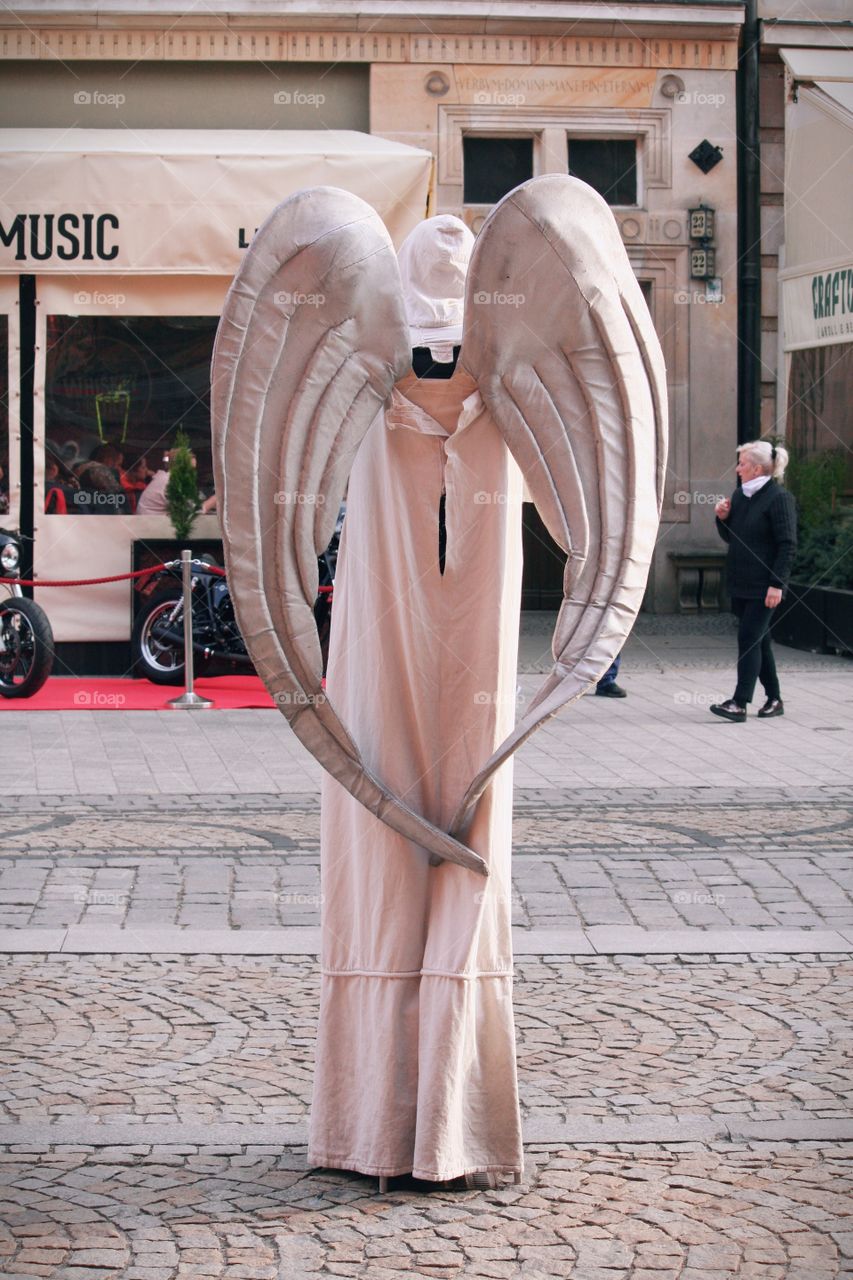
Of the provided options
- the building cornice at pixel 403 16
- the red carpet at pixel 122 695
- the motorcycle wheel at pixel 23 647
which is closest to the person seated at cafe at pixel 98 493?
the red carpet at pixel 122 695

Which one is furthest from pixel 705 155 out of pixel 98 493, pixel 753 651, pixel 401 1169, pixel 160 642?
pixel 401 1169

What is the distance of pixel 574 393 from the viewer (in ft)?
12.7

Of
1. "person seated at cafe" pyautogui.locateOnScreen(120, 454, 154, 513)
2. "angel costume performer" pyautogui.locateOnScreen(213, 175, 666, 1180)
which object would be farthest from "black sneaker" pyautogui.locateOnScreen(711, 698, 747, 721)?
"angel costume performer" pyautogui.locateOnScreen(213, 175, 666, 1180)

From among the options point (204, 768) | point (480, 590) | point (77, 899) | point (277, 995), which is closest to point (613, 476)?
point (480, 590)

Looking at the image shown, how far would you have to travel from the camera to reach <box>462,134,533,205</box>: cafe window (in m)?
19.1

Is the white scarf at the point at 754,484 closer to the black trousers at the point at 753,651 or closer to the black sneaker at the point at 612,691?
the black trousers at the point at 753,651

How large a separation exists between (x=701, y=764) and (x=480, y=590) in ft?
21.2

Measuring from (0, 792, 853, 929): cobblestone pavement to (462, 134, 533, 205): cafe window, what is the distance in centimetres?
1158

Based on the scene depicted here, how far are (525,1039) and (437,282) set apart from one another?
2391mm

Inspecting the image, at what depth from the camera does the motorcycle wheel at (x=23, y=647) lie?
1261 cm

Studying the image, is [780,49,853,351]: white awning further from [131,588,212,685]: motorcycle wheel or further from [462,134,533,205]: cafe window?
[131,588,212,685]: motorcycle wheel

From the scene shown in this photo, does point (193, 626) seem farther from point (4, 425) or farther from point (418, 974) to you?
point (418, 974)

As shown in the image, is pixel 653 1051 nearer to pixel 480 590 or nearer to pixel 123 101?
pixel 480 590

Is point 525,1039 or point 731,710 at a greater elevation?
point 731,710
